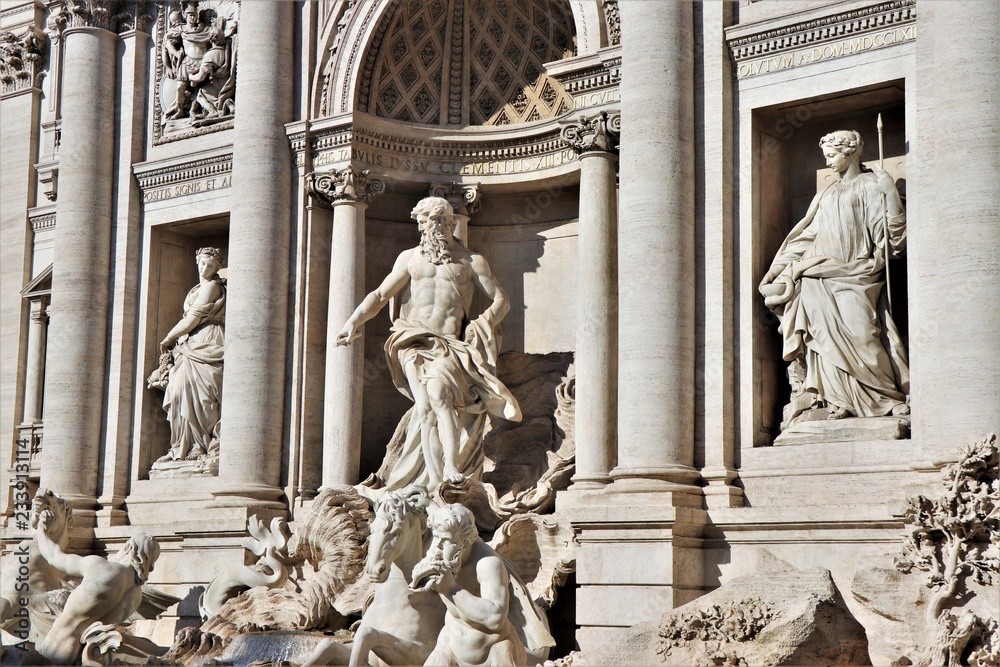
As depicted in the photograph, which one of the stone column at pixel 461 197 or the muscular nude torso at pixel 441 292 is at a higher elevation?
the stone column at pixel 461 197

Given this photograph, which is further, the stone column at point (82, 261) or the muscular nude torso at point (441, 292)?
the stone column at point (82, 261)

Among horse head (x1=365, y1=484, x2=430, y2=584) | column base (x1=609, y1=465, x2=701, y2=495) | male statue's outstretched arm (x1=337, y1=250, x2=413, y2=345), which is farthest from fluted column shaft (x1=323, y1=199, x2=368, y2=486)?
horse head (x1=365, y1=484, x2=430, y2=584)

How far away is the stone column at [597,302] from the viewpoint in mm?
15680

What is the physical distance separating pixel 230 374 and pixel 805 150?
752 cm

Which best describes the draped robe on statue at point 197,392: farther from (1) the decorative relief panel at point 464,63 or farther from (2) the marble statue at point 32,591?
(1) the decorative relief panel at point 464,63

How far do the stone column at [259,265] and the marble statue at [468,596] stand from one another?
20.9 feet

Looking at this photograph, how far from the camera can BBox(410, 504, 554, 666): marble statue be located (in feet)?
36.4

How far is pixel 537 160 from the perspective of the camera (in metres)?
18.1

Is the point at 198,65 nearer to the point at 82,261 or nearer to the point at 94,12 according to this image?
the point at 94,12

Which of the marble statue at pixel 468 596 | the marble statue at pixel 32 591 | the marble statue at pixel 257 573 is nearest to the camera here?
the marble statue at pixel 468 596

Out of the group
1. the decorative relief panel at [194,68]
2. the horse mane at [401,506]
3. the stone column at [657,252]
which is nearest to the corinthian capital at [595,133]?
the stone column at [657,252]

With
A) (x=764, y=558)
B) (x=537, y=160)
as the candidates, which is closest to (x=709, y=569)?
(x=764, y=558)

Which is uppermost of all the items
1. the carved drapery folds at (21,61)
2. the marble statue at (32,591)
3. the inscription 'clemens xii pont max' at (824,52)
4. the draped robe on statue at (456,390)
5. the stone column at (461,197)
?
Result: the carved drapery folds at (21,61)

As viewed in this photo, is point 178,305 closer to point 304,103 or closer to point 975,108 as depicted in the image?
point 304,103
